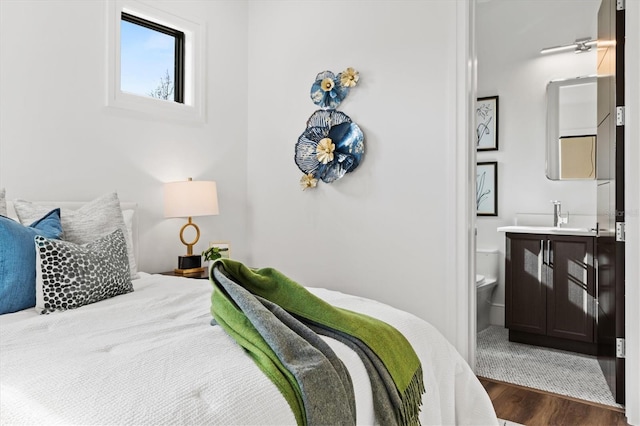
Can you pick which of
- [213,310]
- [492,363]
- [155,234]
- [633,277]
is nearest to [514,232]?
[492,363]

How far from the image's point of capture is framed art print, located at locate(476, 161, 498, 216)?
14.6 ft

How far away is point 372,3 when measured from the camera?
3262 millimetres

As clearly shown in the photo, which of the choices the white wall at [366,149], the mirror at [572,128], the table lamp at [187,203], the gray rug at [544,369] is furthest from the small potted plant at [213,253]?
the mirror at [572,128]

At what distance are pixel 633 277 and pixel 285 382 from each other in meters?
2.09

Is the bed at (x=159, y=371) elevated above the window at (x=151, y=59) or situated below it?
below

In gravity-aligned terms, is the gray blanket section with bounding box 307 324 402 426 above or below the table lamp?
below

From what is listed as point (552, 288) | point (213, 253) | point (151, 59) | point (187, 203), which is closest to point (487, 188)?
point (552, 288)

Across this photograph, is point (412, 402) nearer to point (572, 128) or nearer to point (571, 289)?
point (571, 289)

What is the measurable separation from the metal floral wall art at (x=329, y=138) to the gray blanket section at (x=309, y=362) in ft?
A: 6.87

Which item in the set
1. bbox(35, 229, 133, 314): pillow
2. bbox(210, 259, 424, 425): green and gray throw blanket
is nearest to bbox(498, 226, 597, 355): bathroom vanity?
bbox(210, 259, 424, 425): green and gray throw blanket

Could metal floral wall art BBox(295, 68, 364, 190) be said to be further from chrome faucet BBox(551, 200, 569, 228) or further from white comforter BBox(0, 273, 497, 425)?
chrome faucet BBox(551, 200, 569, 228)

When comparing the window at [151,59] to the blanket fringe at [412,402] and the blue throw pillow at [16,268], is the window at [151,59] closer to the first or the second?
the blue throw pillow at [16,268]

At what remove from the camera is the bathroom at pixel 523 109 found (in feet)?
13.4

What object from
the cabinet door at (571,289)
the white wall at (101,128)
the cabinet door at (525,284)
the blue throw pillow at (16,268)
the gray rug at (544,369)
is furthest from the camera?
the cabinet door at (525,284)
